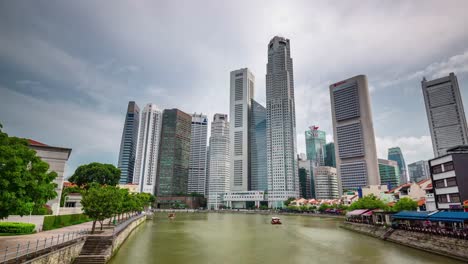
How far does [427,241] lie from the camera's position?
35281mm

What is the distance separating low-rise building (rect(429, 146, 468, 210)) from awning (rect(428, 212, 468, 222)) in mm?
18331

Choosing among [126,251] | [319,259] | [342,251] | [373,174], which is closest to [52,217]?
[126,251]

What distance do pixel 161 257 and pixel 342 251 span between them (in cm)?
2342

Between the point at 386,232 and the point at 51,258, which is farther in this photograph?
the point at 386,232

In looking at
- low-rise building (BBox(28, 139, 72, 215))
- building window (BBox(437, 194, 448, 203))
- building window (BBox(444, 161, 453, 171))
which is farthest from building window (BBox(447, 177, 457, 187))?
low-rise building (BBox(28, 139, 72, 215))

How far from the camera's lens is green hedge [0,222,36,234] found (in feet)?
95.5

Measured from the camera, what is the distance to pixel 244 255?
105 feet

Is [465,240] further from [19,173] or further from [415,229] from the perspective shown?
[19,173]

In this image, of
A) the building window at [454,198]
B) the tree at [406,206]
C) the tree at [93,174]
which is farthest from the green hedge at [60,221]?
the building window at [454,198]

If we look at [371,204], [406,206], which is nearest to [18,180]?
[406,206]

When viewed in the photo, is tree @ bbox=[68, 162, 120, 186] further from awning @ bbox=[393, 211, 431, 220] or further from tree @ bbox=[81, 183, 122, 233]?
A: awning @ bbox=[393, 211, 431, 220]

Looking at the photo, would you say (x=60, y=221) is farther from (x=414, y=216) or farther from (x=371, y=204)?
(x=371, y=204)

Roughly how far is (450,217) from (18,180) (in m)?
48.5

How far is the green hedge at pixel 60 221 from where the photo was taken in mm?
37281
